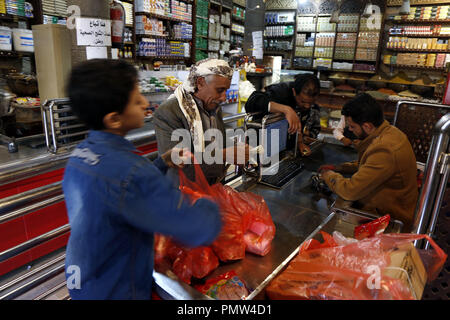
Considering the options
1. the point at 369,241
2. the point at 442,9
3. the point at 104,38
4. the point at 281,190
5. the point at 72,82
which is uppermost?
the point at 442,9

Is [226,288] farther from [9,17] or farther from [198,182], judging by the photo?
[9,17]

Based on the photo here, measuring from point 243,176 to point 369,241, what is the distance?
102 centimetres

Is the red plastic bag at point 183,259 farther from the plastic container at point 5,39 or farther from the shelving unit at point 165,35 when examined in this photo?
the shelving unit at point 165,35

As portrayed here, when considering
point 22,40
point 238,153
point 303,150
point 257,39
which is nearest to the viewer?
point 238,153

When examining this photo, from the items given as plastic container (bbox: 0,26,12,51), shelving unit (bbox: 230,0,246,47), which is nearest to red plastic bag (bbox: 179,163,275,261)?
plastic container (bbox: 0,26,12,51)

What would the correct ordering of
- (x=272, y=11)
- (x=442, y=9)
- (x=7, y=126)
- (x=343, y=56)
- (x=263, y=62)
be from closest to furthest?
(x=7, y=126)
(x=263, y=62)
(x=442, y=9)
(x=343, y=56)
(x=272, y=11)

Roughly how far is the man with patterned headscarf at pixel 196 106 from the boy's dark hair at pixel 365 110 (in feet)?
2.48

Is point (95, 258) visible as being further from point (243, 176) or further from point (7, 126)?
point (7, 126)

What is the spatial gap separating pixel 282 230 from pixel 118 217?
876mm

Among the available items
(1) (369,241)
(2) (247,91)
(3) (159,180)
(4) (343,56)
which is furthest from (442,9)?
(3) (159,180)

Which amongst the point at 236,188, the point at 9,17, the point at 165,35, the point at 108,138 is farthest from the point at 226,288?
A: the point at 165,35

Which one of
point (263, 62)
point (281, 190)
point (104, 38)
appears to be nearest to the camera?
point (281, 190)

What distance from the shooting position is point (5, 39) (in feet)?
12.6
